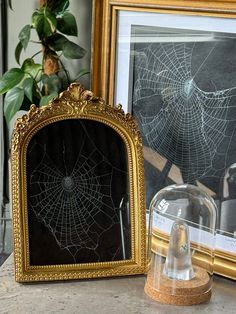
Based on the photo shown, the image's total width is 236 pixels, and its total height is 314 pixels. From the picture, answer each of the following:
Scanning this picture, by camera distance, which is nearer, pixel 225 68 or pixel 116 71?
pixel 225 68

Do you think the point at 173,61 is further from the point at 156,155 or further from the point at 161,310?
the point at 161,310

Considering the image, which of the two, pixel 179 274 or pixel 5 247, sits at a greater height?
pixel 179 274

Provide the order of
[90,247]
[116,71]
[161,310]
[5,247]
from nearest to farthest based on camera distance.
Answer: [161,310]
[90,247]
[116,71]
[5,247]

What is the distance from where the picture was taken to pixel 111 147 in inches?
45.4

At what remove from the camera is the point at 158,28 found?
3.93ft

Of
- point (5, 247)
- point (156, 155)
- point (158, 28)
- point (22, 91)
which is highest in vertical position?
point (158, 28)

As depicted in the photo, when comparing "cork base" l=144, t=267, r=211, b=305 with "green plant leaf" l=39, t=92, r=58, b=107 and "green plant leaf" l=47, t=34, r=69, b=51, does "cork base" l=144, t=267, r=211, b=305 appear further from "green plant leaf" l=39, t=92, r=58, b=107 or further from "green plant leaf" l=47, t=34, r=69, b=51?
"green plant leaf" l=47, t=34, r=69, b=51

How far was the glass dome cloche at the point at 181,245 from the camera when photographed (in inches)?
41.9

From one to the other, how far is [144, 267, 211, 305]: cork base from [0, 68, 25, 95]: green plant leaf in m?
0.53

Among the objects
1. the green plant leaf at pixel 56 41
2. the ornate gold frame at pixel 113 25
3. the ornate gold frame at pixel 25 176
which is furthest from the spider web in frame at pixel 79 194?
the green plant leaf at pixel 56 41

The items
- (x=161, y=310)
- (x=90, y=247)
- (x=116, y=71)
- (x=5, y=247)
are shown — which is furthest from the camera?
(x=5, y=247)

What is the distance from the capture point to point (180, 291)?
1053 mm

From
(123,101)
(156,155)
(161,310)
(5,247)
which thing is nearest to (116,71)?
(123,101)

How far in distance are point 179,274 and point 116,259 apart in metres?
0.13
